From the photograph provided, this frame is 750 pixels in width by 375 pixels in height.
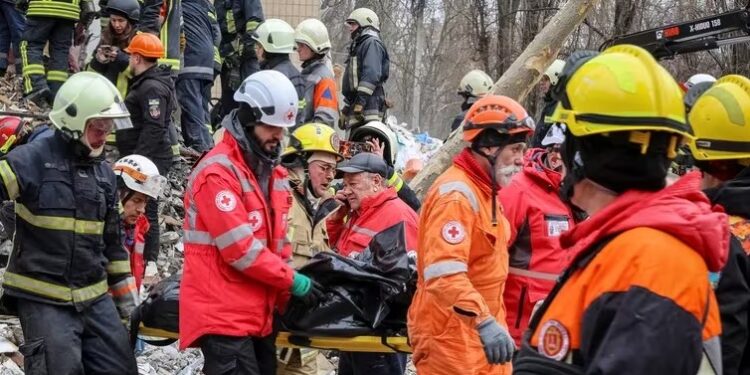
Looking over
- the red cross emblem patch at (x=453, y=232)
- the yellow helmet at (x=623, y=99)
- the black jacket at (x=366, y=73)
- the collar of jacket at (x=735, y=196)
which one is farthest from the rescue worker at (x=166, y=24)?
the yellow helmet at (x=623, y=99)

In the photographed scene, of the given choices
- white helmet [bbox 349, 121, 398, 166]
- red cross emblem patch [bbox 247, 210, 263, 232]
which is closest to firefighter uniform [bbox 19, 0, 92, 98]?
white helmet [bbox 349, 121, 398, 166]

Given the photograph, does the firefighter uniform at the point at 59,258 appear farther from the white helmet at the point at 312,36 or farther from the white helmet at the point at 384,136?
the white helmet at the point at 312,36

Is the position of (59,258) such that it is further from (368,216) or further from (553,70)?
(553,70)

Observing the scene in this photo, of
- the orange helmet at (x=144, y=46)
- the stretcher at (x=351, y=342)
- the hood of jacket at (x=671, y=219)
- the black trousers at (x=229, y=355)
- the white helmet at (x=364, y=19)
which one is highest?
the white helmet at (x=364, y=19)

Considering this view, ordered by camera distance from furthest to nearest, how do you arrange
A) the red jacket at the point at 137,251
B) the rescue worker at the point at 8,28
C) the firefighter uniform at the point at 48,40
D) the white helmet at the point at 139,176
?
the rescue worker at the point at 8,28 < the firefighter uniform at the point at 48,40 < the red jacket at the point at 137,251 < the white helmet at the point at 139,176

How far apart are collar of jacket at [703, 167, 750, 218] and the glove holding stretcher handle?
1.25 meters

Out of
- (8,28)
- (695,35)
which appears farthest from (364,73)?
(8,28)

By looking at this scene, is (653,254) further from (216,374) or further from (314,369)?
(314,369)

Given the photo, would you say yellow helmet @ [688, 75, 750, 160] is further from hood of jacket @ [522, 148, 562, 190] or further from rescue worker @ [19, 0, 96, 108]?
rescue worker @ [19, 0, 96, 108]

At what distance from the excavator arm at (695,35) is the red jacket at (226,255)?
5.49m

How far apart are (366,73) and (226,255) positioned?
6130 millimetres

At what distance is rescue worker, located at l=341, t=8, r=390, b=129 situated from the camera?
10578mm

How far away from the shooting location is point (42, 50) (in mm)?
9336

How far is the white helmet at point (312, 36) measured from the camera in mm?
9264
